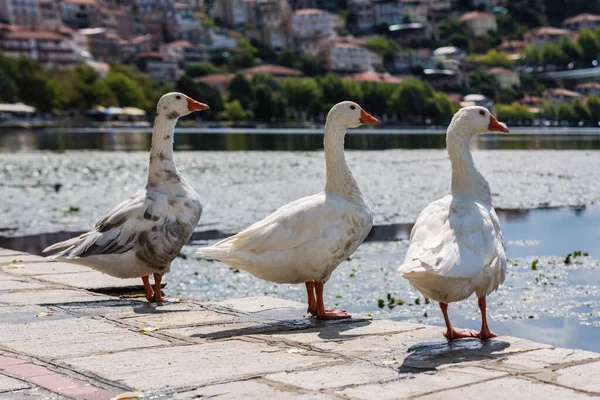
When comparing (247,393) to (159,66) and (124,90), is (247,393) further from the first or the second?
(159,66)

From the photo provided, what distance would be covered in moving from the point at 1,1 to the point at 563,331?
185 metres

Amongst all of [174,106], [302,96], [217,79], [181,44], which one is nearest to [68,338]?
[174,106]

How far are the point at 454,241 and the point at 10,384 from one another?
8.25ft

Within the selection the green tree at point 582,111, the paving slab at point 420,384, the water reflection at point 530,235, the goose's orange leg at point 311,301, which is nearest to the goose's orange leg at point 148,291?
the goose's orange leg at point 311,301

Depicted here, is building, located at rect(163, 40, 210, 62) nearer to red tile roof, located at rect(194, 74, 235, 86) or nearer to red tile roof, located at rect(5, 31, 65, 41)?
red tile roof, located at rect(194, 74, 235, 86)

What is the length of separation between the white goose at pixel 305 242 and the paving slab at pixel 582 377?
2.02 metres

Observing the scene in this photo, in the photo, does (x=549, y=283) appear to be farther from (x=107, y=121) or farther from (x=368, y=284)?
(x=107, y=121)

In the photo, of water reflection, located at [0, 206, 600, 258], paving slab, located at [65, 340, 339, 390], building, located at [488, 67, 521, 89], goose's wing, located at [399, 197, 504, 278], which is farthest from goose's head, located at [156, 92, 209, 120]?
building, located at [488, 67, 521, 89]

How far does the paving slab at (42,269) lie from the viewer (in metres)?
8.87

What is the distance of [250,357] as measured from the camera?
539cm

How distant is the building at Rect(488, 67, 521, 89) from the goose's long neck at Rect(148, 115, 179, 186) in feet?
632

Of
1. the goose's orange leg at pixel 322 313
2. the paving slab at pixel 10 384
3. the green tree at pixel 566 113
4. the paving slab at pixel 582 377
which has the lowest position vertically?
the green tree at pixel 566 113

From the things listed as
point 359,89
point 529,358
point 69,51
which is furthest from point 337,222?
point 69,51

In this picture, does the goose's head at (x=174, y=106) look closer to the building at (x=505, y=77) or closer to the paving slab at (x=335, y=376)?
the paving slab at (x=335, y=376)
